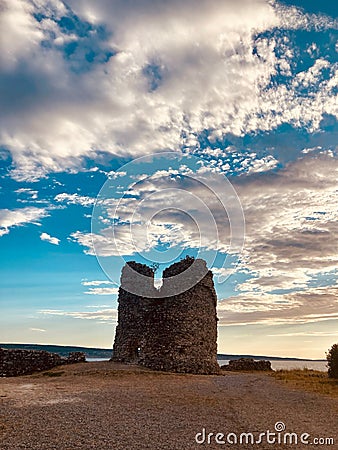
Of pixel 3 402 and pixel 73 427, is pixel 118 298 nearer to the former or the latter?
pixel 3 402

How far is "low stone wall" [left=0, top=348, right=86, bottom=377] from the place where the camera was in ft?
73.9

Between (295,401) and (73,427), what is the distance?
727 cm

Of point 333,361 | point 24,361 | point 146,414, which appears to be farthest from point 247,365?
point 146,414

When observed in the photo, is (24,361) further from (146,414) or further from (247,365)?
(247,365)

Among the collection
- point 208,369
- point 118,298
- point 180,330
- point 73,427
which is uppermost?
point 118,298

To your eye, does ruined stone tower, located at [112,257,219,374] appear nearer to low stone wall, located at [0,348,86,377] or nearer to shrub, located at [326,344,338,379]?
low stone wall, located at [0,348,86,377]

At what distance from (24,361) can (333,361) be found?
16.0 m

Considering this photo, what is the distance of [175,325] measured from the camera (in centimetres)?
2102

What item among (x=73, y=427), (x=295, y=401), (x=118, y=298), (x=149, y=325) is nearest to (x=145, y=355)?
(x=149, y=325)

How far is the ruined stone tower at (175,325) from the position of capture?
68.1 feet

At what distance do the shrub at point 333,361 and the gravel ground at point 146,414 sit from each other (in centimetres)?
599

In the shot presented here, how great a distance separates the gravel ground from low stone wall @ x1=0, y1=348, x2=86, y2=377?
864 cm

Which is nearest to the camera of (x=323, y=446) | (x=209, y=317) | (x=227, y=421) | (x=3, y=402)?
(x=323, y=446)

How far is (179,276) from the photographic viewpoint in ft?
72.8
